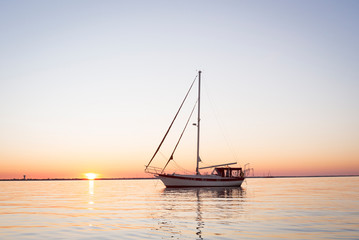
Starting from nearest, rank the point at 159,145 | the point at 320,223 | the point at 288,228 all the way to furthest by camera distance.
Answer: the point at 288,228
the point at 320,223
the point at 159,145

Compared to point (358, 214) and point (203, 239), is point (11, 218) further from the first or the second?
point (358, 214)

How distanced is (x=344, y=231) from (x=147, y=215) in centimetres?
1285

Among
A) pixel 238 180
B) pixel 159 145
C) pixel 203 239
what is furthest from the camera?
pixel 238 180

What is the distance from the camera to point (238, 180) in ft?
242

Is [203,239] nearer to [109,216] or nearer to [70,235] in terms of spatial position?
[70,235]

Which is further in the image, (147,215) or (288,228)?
(147,215)

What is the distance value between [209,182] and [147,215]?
42797mm

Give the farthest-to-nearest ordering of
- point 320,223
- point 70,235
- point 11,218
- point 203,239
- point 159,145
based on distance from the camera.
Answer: point 159,145, point 11,218, point 320,223, point 70,235, point 203,239

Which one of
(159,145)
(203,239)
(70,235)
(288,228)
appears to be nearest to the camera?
(203,239)

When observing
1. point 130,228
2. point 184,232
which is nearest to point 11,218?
point 130,228

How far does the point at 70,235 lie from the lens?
57.3 ft

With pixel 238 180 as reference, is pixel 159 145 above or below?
above

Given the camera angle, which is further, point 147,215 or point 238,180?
point 238,180

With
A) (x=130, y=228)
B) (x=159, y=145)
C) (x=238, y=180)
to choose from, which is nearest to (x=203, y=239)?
(x=130, y=228)
